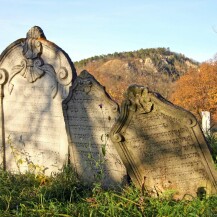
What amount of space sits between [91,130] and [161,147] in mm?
1187

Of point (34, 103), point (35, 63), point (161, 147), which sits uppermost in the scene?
point (35, 63)

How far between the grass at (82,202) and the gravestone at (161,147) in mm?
214

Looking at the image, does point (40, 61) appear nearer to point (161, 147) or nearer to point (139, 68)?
point (161, 147)

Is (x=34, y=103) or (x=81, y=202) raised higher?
(x=34, y=103)

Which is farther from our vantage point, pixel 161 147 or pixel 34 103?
pixel 34 103

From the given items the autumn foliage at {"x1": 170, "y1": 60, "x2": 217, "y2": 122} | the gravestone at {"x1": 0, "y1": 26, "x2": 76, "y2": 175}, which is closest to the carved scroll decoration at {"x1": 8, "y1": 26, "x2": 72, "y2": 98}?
the gravestone at {"x1": 0, "y1": 26, "x2": 76, "y2": 175}

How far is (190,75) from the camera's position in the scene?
17.8 m

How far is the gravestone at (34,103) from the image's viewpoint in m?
5.84

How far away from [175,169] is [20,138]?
300 centimetres

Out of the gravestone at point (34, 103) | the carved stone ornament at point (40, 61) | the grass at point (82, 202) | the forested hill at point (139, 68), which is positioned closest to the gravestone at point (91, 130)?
the grass at point (82, 202)

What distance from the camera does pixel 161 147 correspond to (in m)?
4.45

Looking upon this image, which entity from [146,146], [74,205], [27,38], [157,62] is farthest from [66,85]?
[157,62]

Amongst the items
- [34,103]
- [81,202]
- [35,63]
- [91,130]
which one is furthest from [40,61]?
[81,202]

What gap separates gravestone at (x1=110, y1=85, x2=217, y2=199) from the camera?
4.21 metres
